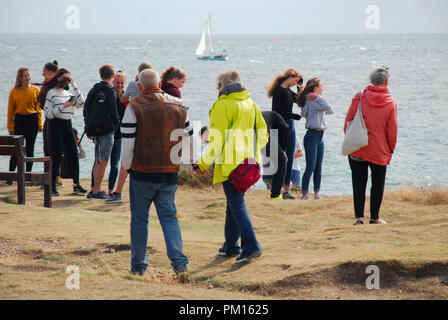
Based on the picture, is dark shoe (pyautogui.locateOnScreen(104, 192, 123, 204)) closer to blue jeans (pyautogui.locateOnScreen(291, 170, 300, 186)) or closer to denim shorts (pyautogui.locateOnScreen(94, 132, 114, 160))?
denim shorts (pyautogui.locateOnScreen(94, 132, 114, 160))

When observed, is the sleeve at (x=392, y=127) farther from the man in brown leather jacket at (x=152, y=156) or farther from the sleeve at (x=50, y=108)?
the sleeve at (x=50, y=108)

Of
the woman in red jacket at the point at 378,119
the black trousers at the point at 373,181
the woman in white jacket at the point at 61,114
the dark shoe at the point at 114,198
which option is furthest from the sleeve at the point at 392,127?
the woman in white jacket at the point at 61,114

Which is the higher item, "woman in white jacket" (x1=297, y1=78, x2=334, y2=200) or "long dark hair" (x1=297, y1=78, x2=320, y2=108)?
"long dark hair" (x1=297, y1=78, x2=320, y2=108)

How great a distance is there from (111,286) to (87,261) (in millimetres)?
1541

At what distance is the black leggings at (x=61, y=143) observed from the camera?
1050cm

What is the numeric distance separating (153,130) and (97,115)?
168 inches

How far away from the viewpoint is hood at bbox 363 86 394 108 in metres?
7.64

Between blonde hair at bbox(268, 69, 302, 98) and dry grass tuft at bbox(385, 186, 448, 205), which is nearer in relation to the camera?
blonde hair at bbox(268, 69, 302, 98)

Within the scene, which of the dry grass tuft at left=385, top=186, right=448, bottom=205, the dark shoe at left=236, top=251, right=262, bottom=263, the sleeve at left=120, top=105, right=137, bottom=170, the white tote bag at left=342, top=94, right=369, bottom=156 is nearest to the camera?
the sleeve at left=120, top=105, right=137, bottom=170

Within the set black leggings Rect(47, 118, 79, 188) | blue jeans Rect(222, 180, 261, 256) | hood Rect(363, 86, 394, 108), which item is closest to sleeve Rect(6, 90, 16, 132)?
black leggings Rect(47, 118, 79, 188)

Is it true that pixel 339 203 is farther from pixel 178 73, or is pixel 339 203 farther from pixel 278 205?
pixel 178 73

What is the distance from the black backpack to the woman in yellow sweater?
5.96 feet

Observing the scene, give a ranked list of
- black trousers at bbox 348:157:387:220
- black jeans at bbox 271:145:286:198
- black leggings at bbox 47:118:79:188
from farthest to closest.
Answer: black leggings at bbox 47:118:79:188, black jeans at bbox 271:145:286:198, black trousers at bbox 348:157:387:220

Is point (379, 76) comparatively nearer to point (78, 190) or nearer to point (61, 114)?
point (61, 114)
